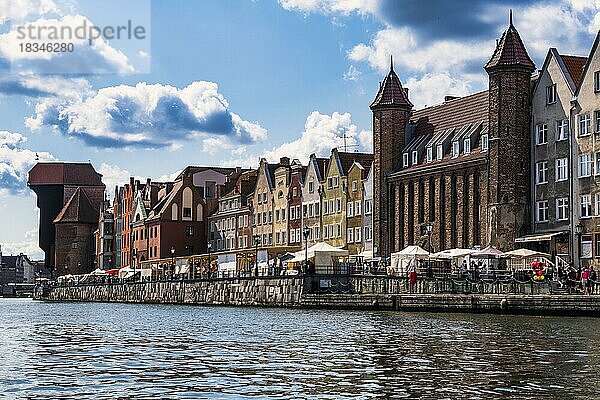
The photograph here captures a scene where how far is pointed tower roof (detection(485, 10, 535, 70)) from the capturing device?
82.4 m

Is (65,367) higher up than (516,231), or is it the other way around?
(516,231)

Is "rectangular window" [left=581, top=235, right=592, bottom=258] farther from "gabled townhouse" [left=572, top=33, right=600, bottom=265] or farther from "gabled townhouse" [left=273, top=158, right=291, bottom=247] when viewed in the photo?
"gabled townhouse" [left=273, top=158, right=291, bottom=247]

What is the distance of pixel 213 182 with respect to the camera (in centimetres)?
15162

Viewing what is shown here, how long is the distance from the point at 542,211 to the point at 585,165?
18.9 feet

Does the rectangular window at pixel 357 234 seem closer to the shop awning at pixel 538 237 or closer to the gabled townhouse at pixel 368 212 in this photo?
the gabled townhouse at pixel 368 212

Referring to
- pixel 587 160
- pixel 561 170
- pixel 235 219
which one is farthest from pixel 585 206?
pixel 235 219

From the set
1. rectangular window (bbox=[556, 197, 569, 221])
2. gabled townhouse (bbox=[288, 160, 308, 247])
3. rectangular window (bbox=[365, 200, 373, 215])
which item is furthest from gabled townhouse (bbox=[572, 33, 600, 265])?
gabled townhouse (bbox=[288, 160, 308, 247])

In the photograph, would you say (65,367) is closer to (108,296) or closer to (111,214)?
(108,296)

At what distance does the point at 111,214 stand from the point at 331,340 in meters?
148

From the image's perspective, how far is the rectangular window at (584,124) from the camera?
7638cm

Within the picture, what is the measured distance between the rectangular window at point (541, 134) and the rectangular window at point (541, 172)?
1564 millimetres

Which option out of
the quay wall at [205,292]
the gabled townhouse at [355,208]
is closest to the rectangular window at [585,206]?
the quay wall at [205,292]

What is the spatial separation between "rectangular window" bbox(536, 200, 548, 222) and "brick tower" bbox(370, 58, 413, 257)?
19.0 metres

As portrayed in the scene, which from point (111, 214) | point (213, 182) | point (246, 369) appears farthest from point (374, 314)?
point (111, 214)
